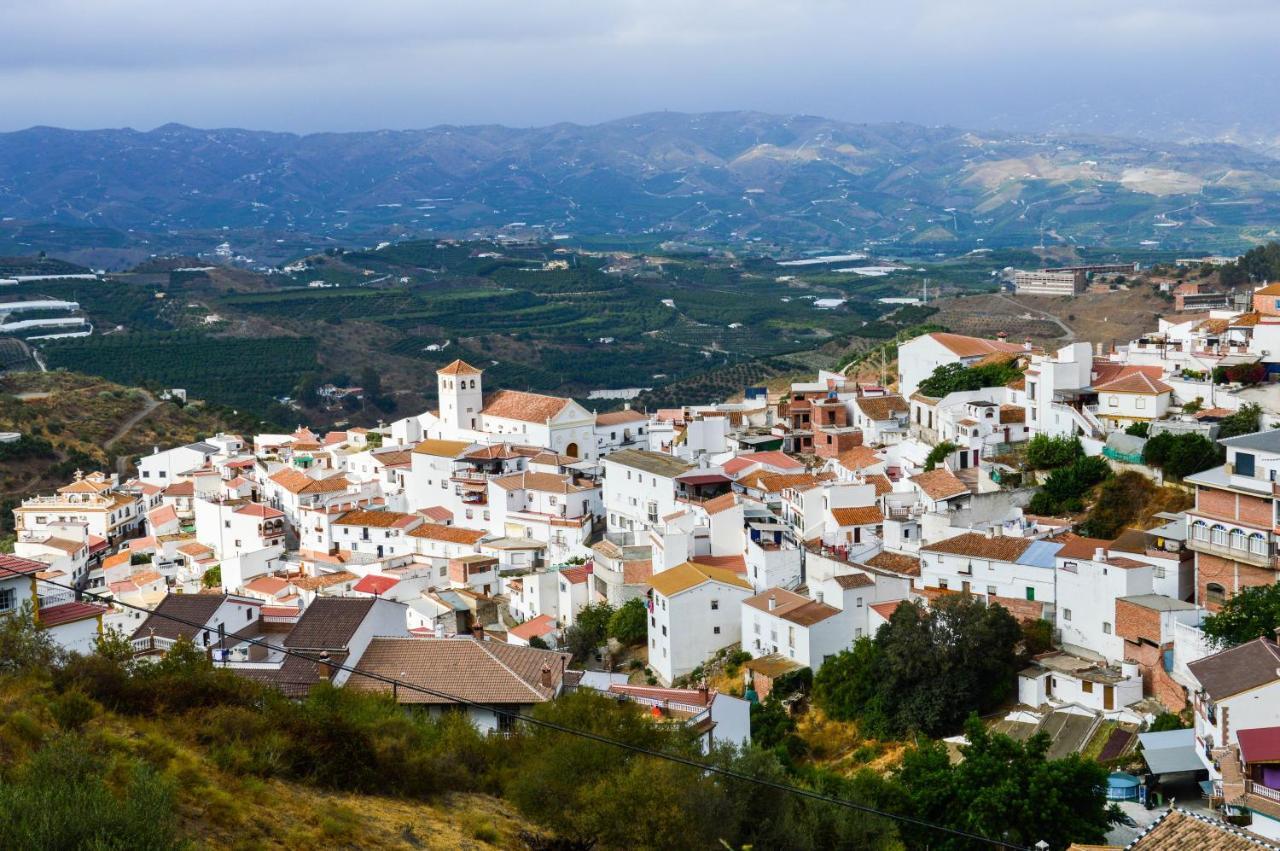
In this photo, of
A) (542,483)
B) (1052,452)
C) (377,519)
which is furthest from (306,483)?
(1052,452)

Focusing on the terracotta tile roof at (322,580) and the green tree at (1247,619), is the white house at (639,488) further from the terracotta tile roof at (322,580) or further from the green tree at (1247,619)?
the green tree at (1247,619)

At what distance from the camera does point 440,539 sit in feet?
92.1

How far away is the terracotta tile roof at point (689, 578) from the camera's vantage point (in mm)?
21359

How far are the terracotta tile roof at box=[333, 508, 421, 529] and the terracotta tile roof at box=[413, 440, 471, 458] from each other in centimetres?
172

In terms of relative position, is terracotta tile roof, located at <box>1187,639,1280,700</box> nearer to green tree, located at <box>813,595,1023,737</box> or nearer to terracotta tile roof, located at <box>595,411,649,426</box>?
green tree, located at <box>813,595,1023,737</box>

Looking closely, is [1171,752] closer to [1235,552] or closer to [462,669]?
[1235,552]

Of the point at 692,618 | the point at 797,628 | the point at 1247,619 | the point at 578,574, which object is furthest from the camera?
the point at 578,574

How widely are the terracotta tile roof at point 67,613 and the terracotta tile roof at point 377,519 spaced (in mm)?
15812

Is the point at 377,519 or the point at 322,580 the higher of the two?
the point at 377,519

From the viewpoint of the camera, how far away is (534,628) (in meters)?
23.3

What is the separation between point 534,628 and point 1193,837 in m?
14.2

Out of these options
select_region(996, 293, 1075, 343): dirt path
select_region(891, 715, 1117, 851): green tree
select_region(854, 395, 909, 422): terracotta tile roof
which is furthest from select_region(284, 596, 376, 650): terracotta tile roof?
select_region(996, 293, 1075, 343): dirt path

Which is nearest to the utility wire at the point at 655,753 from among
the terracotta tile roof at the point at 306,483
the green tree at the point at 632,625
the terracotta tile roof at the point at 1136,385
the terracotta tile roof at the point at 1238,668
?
the terracotta tile roof at the point at 1238,668

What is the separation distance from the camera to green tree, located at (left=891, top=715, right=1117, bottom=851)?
12.7 metres
